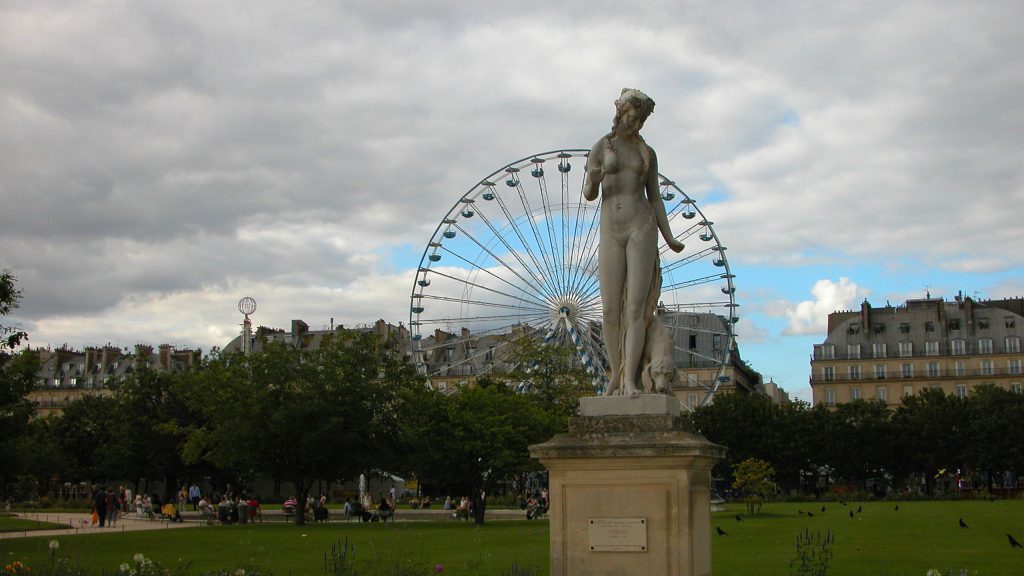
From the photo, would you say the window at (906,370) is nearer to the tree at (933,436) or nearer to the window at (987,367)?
the window at (987,367)

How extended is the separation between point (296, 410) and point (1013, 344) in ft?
288

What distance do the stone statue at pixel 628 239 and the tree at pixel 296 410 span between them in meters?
35.8

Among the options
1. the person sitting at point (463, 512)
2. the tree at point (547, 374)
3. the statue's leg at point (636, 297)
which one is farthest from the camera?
the tree at point (547, 374)

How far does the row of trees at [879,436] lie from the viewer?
3063 inches

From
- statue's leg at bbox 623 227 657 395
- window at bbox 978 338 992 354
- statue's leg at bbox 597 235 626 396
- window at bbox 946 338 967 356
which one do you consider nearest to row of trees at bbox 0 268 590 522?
statue's leg at bbox 597 235 626 396

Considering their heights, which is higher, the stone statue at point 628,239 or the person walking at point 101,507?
the stone statue at point 628,239

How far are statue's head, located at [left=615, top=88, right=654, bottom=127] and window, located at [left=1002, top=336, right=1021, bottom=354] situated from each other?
110557 millimetres

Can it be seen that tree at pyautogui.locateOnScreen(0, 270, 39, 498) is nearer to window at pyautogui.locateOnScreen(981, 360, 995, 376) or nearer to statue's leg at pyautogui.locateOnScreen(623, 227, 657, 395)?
statue's leg at pyautogui.locateOnScreen(623, 227, 657, 395)

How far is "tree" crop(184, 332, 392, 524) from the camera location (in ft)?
154

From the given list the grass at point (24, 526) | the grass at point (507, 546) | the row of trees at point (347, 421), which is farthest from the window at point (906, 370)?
the grass at point (24, 526)

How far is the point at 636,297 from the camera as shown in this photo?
11594mm

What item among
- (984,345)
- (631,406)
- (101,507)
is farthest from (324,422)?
(984,345)

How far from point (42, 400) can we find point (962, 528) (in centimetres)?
11761

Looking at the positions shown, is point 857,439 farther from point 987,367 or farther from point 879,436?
point 987,367
